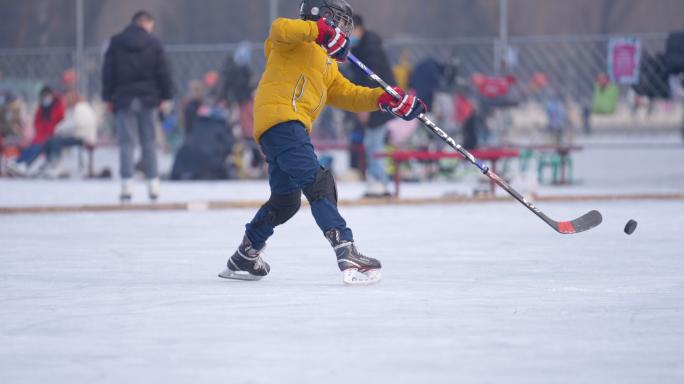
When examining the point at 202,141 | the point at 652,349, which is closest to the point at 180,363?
the point at 652,349

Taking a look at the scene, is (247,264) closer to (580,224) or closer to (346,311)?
(346,311)

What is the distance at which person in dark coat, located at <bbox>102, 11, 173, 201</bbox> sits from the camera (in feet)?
25.3

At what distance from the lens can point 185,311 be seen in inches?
118

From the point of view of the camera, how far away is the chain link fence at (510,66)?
1137 centimetres

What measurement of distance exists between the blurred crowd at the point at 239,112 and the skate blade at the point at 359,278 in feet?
13.7

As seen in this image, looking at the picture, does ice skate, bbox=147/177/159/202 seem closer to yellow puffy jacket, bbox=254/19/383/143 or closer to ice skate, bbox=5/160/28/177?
yellow puffy jacket, bbox=254/19/383/143

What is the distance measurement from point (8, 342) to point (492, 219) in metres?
4.40

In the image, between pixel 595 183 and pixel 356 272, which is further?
pixel 595 183

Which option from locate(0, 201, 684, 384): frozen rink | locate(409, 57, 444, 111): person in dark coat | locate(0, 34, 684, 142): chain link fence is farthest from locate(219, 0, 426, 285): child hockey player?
locate(0, 34, 684, 142): chain link fence

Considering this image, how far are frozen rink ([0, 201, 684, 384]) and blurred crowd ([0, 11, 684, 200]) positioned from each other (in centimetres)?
246

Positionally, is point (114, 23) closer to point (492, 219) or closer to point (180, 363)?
point (492, 219)

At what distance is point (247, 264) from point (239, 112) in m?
8.82

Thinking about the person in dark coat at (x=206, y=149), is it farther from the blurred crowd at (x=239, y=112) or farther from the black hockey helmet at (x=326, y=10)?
the black hockey helmet at (x=326, y=10)

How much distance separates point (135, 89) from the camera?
7.68m
